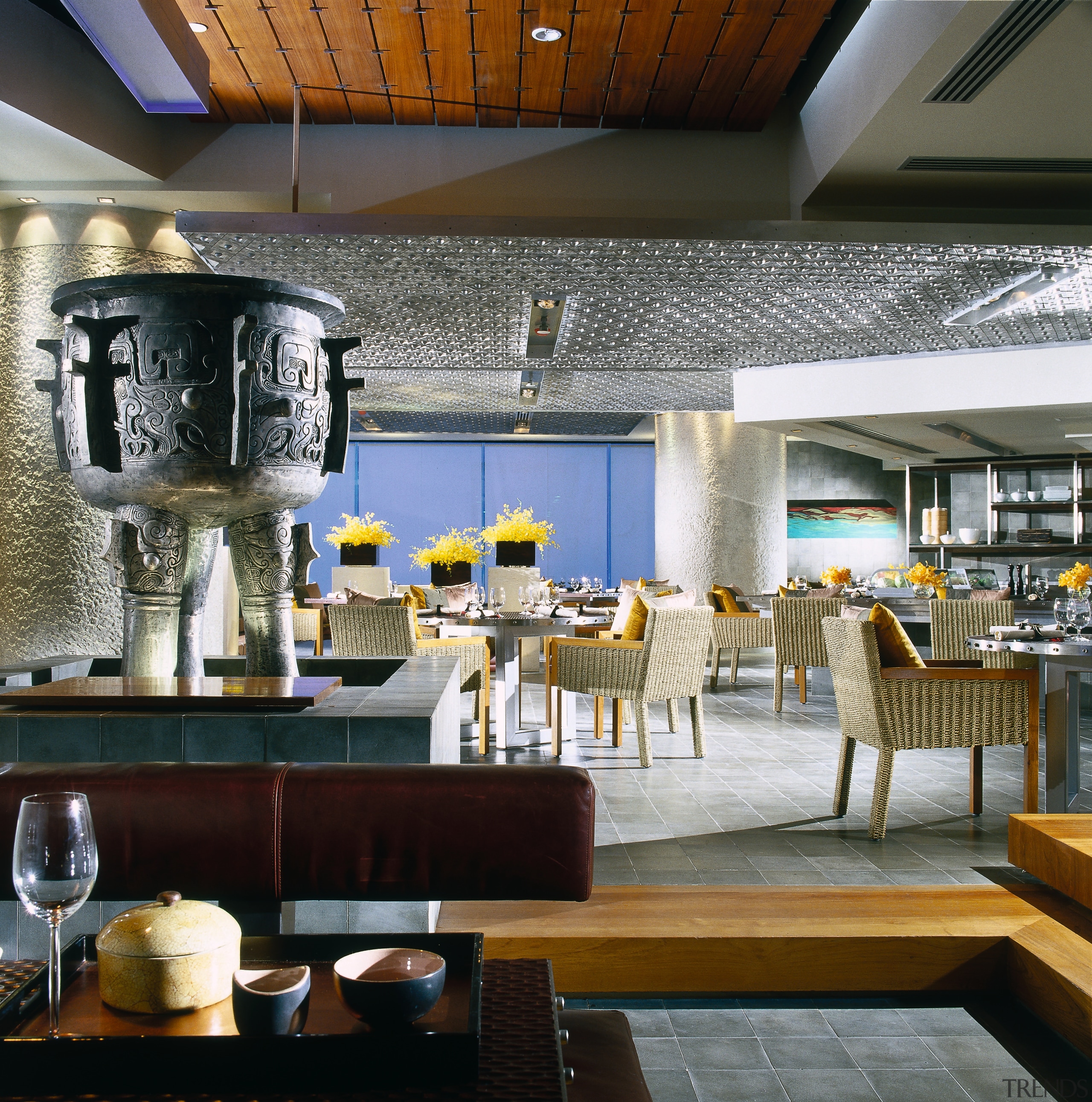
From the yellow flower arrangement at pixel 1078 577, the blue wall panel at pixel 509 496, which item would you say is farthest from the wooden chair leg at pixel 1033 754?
the blue wall panel at pixel 509 496

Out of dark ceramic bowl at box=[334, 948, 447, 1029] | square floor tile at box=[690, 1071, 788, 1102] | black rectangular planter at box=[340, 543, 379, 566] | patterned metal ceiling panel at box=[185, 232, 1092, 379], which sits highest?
patterned metal ceiling panel at box=[185, 232, 1092, 379]

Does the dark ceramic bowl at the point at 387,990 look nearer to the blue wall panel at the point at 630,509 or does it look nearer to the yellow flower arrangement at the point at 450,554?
the yellow flower arrangement at the point at 450,554

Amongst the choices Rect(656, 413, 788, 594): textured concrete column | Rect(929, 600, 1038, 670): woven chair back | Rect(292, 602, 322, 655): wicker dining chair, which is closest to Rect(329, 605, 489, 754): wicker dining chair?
Rect(929, 600, 1038, 670): woven chair back

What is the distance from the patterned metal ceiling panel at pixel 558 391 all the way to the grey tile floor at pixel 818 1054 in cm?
627

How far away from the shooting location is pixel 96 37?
2.36m

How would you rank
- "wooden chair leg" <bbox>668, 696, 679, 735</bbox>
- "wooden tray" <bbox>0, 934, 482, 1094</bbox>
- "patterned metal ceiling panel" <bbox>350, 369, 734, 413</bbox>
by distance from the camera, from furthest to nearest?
"patterned metal ceiling panel" <bbox>350, 369, 734, 413</bbox> → "wooden chair leg" <bbox>668, 696, 679, 735</bbox> → "wooden tray" <bbox>0, 934, 482, 1094</bbox>

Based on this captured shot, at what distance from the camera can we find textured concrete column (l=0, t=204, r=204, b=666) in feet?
13.8

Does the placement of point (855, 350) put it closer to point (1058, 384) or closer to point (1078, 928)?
point (1058, 384)

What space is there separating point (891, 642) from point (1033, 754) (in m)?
0.75

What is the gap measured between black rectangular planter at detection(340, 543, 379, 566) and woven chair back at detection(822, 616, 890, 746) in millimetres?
5667

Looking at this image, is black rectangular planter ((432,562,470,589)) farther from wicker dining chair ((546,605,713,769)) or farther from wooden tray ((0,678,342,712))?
wooden tray ((0,678,342,712))

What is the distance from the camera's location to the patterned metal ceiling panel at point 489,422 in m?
13.0

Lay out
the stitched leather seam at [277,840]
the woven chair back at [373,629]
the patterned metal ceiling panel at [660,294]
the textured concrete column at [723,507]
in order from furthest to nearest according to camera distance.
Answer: the textured concrete column at [723,507] → the woven chair back at [373,629] → the patterned metal ceiling panel at [660,294] → the stitched leather seam at [277,840]

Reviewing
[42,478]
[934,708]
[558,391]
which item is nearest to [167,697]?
[42,478]
